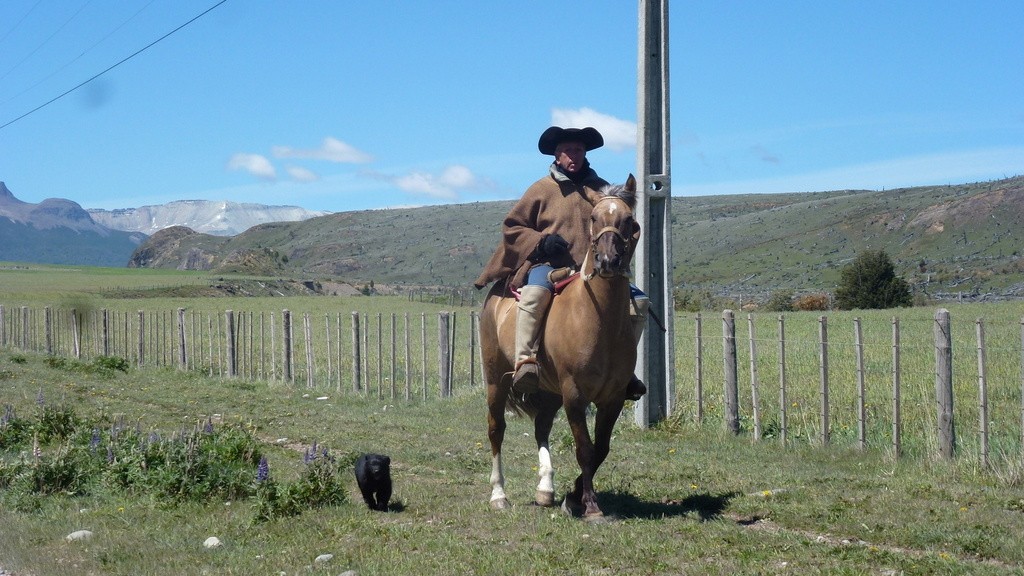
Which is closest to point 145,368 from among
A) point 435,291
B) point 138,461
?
point 138,461

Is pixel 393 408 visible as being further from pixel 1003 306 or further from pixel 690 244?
pixel 690 244

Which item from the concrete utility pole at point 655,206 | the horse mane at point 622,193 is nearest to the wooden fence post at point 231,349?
the concrete utility pole at point 655,206

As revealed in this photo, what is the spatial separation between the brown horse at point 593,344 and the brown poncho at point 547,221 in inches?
20.6

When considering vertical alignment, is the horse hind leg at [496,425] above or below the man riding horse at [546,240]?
below

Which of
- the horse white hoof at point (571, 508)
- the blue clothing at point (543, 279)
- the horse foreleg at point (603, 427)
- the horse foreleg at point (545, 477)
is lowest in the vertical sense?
the horse white hoof at point (571, 508)

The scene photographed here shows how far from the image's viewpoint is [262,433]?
42.2ft

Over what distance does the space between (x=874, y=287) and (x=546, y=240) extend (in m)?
41.9

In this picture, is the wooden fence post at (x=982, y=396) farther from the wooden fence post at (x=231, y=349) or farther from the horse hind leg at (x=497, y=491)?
the wooden fence post at (x=231, y=349)

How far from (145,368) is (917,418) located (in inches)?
737

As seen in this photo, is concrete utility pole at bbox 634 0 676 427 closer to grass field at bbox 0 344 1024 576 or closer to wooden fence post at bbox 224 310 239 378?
grass field at bbox 0 344 1024 576

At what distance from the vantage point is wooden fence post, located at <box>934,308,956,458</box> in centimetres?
945

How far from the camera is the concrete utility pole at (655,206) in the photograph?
12.7m

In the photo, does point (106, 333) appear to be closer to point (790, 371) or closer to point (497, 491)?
point (790, 371)

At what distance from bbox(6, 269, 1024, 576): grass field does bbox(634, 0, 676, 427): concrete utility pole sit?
0.50 m
